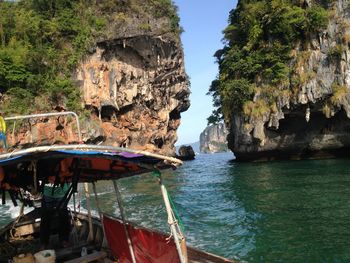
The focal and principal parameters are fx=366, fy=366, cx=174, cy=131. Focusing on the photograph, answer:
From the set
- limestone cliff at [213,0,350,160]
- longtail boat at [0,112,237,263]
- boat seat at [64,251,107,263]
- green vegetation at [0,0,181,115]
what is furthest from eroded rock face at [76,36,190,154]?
boat seat at [64,251,107,263]

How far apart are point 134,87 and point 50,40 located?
36.5 feet

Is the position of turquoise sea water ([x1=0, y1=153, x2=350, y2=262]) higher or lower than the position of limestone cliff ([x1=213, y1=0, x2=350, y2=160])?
lower

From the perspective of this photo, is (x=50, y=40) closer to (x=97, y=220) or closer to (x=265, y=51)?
(x=265, y=51)

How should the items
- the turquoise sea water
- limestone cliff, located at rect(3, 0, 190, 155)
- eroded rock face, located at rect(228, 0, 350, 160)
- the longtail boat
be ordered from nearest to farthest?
the longtail boat
the turquoise sea water
eroded rock face, located at rect(228, 0, 350, 160)
limestone cliff, located at rect(3, 0, 190, 155)

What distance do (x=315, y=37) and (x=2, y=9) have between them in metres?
36.1

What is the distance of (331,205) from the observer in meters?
14.2

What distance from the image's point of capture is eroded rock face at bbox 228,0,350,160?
3478 centimetres

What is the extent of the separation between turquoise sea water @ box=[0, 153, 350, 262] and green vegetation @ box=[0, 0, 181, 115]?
1902cm

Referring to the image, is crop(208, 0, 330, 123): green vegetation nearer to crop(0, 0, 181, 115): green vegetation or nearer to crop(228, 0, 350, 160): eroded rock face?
crop(228, 0, 350, 160): eroded rock face

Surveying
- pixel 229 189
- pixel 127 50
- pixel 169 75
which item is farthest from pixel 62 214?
pixel 169 75

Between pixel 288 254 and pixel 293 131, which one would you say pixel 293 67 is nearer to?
pixel 293 131

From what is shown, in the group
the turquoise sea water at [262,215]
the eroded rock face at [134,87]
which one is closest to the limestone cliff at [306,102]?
the eroded rock face at [134,87]

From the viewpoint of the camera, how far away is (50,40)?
42438 mm

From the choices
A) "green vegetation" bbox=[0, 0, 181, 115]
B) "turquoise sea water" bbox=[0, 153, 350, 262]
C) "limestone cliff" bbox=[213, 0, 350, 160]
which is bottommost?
"turquoise sea water" bbox=[0, 153, 350, 262]
